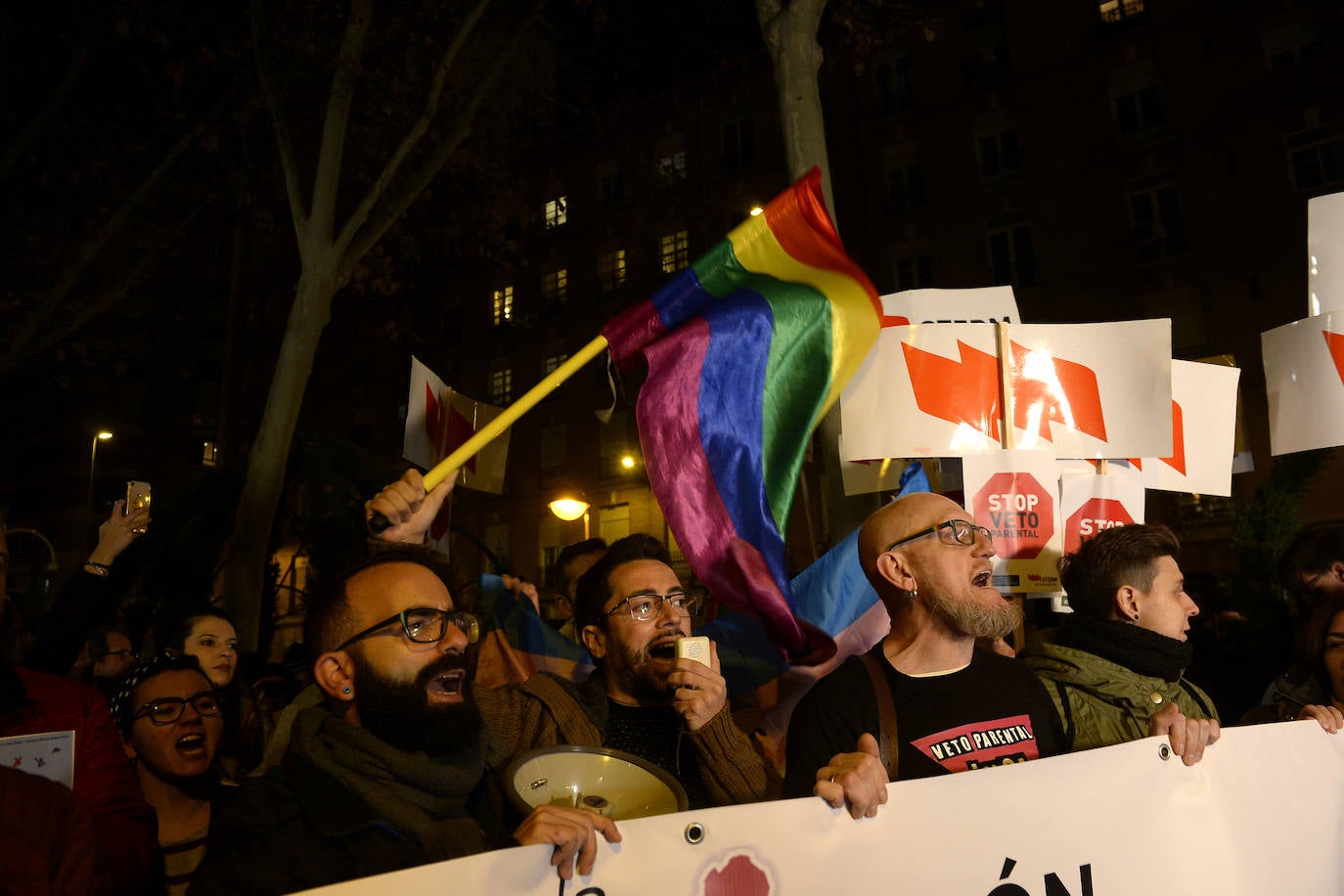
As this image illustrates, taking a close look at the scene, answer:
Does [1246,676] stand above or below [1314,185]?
below

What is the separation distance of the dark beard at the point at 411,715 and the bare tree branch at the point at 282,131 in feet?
23.1

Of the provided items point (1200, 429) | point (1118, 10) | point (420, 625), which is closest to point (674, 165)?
point (1118, 10)

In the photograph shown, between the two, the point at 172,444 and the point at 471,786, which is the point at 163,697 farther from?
the point at 172,444

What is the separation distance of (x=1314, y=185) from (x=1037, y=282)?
5372mm

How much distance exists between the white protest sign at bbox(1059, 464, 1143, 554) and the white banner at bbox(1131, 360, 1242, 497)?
360 mm

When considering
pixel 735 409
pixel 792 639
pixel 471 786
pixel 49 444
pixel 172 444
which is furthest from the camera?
pixel 49 444

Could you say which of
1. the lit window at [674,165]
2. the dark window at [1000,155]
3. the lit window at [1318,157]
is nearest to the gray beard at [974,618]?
the lit window at [1318,157]

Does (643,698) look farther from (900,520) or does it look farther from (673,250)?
(673,250)

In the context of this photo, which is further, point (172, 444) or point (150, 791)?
point (172, 444)

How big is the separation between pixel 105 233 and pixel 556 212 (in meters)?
21.9

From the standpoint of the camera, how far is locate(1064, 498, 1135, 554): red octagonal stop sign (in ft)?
13.6

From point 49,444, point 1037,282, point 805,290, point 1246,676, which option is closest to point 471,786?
point 805,290

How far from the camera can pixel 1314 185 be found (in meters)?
19.9

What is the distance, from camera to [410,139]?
875 cm
